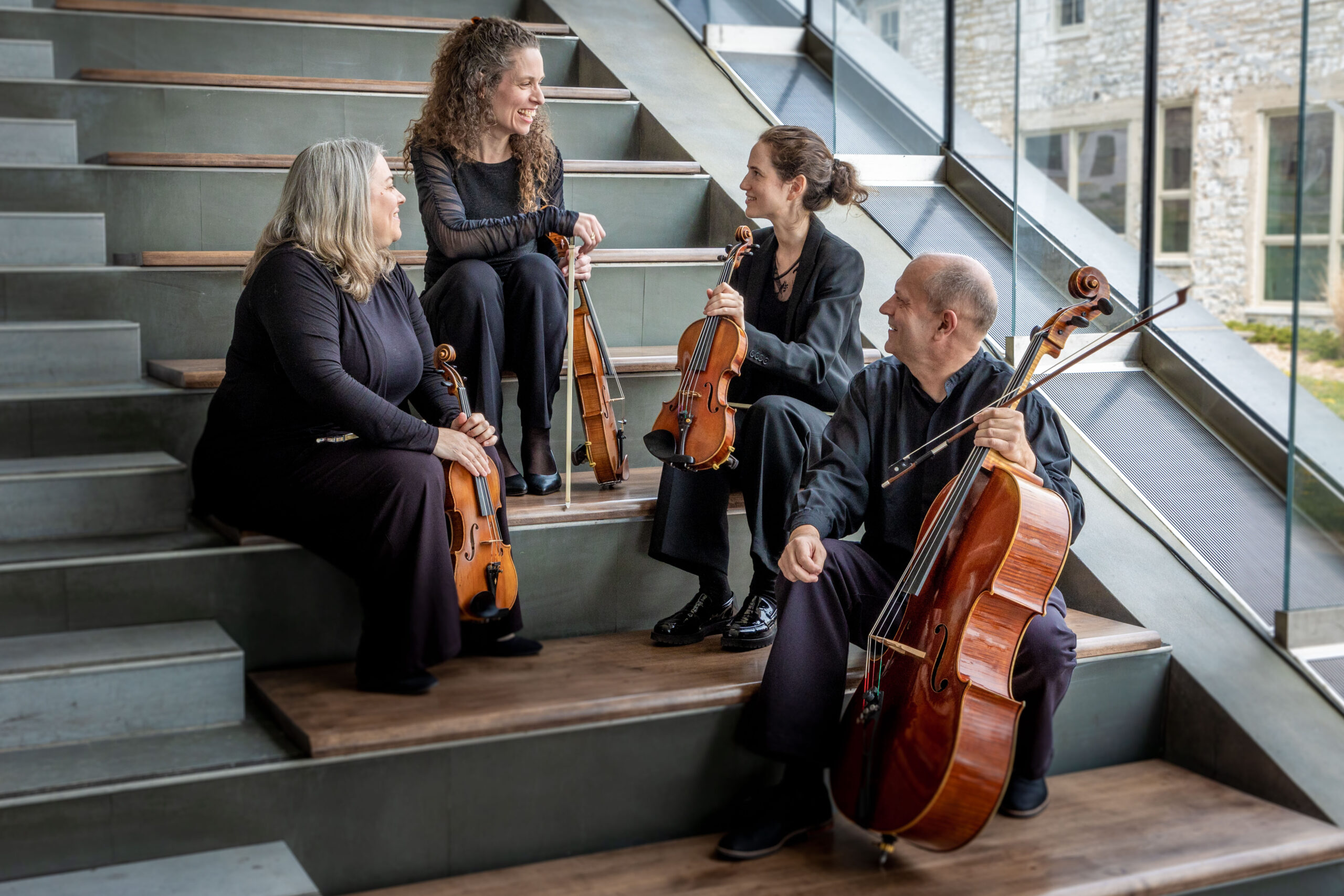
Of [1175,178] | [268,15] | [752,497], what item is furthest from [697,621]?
[1175,178]

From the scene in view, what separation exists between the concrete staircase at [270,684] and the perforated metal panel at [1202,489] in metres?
0.28

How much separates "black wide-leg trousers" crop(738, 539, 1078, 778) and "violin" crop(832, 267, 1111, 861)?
0.12 meters

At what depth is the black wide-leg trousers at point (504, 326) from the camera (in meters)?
2.66

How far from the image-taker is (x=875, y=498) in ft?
7.57

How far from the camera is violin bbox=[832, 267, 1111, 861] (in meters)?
A: 1.83

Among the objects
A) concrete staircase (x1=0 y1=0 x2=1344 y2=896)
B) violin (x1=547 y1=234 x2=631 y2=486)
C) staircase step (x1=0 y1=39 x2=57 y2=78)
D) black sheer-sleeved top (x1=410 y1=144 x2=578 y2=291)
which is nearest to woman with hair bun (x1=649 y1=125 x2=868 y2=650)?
concrete staircase (x1=0 y1=0 x2=1344 y2=896)

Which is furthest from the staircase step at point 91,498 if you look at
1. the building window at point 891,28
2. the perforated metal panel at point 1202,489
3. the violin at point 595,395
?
the building window at point 891,28

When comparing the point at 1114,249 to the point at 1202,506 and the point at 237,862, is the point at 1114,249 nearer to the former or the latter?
the point at 1202,506

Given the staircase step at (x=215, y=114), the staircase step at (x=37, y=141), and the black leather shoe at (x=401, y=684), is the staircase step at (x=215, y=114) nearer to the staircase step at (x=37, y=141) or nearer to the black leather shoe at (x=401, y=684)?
the staircase step at (x=37, y=141)

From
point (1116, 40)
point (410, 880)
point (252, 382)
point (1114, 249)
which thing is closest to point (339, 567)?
point (252, 382)

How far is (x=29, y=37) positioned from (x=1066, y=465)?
3.11 m

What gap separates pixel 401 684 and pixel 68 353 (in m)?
1.15

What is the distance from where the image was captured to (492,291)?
268 centimetres

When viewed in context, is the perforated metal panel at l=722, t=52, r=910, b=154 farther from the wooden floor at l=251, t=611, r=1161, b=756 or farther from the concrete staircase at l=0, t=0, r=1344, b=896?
the wooden floor at l=251, t=611, r=1161, b=756
